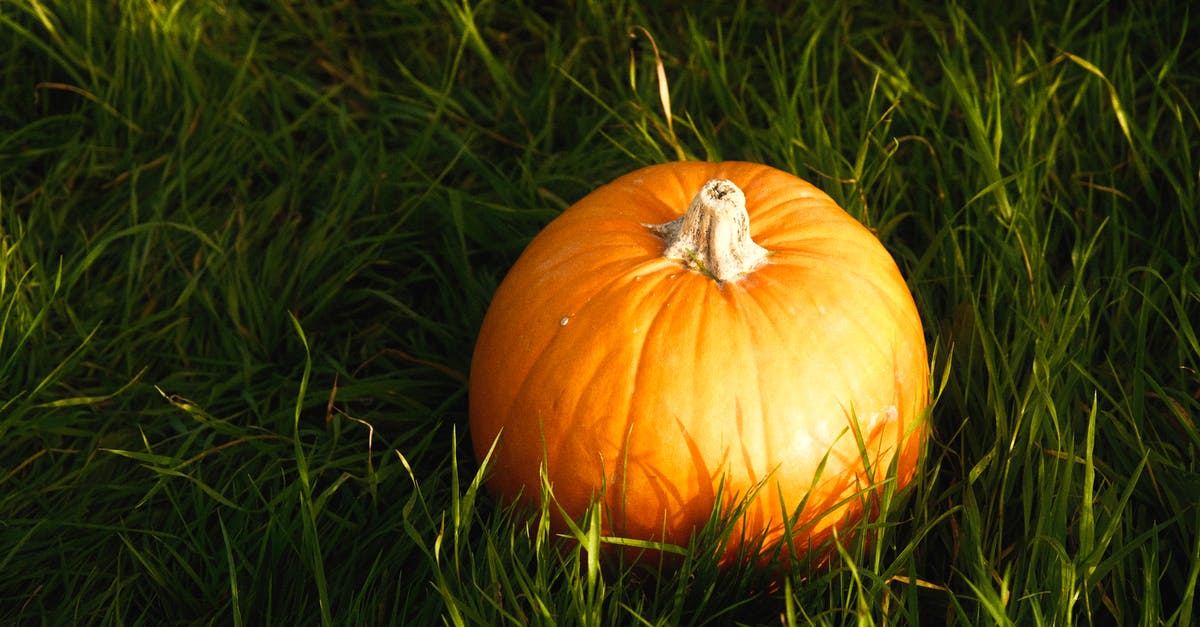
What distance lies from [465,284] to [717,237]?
0.87m

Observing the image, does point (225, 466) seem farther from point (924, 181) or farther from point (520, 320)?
point (924, 181)

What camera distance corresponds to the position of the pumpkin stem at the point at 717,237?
1.82 m

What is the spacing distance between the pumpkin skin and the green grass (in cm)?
10

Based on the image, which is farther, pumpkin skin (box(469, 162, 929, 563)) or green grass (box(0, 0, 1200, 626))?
green grass (box(0, 0, 1200, 626))

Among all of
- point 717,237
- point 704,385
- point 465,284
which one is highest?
point 717,237

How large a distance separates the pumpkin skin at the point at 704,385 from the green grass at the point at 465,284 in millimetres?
99

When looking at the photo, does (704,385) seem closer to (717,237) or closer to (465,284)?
(717,237)

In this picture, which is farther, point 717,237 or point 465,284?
point 465,284

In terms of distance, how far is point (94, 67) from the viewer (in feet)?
9.41

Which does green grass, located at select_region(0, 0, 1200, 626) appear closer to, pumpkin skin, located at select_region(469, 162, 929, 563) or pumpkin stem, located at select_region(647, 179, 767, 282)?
pumpkin skin, located at select_region(469, 162, 929, 563)

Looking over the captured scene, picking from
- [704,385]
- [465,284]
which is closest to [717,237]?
[704,385]

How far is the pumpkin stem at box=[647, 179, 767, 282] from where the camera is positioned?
1.82 meters

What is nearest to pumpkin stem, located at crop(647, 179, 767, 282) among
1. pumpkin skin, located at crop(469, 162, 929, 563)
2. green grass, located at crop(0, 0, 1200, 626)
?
pumpkin skin, located at crop(469, 162, 929, 563)

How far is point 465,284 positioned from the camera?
2.53 meters
